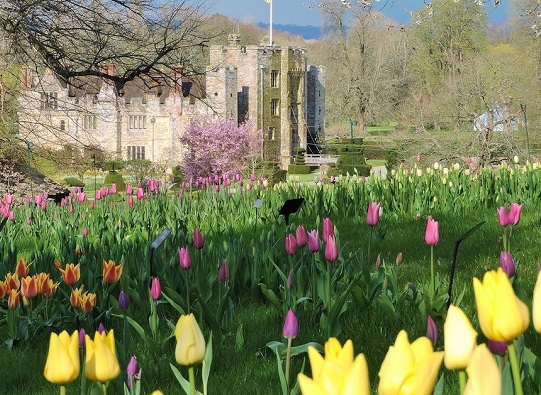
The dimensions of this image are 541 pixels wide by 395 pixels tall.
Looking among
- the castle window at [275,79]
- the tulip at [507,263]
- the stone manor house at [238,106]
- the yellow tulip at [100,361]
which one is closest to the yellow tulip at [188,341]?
the yellow tulip at [100,361]

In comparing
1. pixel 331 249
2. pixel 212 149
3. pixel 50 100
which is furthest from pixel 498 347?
pixel 212 149

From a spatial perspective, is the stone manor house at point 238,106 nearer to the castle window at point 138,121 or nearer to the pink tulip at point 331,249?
the castle window at point 138,121

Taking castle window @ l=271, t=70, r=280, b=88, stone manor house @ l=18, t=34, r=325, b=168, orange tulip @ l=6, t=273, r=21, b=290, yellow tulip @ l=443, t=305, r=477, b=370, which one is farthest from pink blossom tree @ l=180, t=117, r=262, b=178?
yellow tulip @ l=443, t=305, r=477, b=370

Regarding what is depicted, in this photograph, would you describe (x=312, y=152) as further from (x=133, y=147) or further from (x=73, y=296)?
(x=73, y=296)

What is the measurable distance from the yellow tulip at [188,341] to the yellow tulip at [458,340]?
0.40 m

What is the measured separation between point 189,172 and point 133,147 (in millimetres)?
13993

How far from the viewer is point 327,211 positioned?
605 centimetres

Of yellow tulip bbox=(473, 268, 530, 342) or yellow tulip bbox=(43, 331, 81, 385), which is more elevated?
yellow tulip bbox=(473, 268, 530, 342)

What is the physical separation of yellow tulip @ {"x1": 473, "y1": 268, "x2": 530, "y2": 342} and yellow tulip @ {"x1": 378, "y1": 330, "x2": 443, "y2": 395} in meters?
0.17

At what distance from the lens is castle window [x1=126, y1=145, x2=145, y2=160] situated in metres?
42.8

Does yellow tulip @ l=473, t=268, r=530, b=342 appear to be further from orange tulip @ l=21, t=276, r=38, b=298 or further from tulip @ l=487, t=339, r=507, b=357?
orange tulip @ l=21, t=276, r=38, b=298

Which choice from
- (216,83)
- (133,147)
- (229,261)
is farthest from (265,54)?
(229,261)

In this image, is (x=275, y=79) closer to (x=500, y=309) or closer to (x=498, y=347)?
(x=498, y=347)

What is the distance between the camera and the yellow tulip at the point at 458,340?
0.94 m
